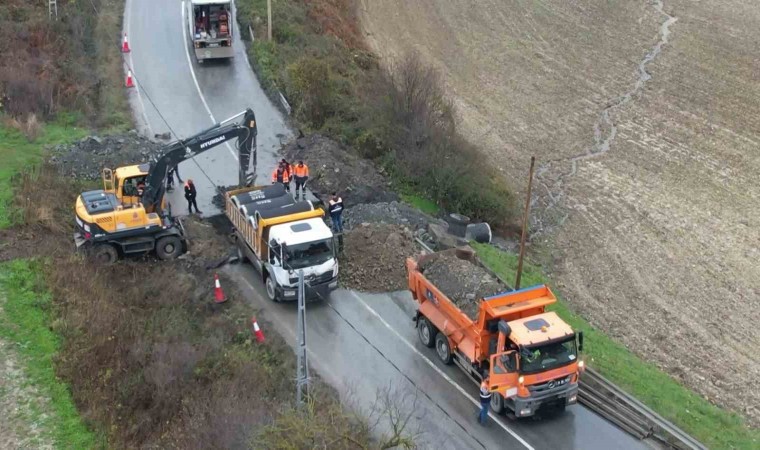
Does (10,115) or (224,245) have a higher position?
(10,115)

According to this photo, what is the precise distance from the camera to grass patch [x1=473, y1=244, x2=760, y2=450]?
59.0ft

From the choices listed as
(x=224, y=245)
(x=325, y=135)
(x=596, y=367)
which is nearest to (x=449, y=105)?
(x=325, y=135)

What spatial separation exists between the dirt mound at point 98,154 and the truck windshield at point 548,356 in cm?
1563

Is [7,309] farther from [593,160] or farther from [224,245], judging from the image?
[593,160]

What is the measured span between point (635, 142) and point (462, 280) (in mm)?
19507

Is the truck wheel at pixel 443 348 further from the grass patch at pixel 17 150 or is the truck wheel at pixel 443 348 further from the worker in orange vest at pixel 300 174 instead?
the grass patch at pixel 17 150

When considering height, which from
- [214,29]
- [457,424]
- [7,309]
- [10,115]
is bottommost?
[457,424]

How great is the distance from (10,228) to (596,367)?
653 inches

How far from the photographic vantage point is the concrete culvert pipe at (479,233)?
26.7 metres

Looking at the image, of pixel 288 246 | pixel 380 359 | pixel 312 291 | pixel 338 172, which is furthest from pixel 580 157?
pixel 380 359

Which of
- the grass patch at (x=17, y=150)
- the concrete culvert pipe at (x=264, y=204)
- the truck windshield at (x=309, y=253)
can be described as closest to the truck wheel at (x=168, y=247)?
the concrete culvert pipe at (x=264, y=204)

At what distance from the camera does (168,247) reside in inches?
931

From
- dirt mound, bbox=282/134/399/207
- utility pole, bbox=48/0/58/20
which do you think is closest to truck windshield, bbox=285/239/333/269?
dirt mound, bbox=282/134/399/207

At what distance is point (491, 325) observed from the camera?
17.9m
